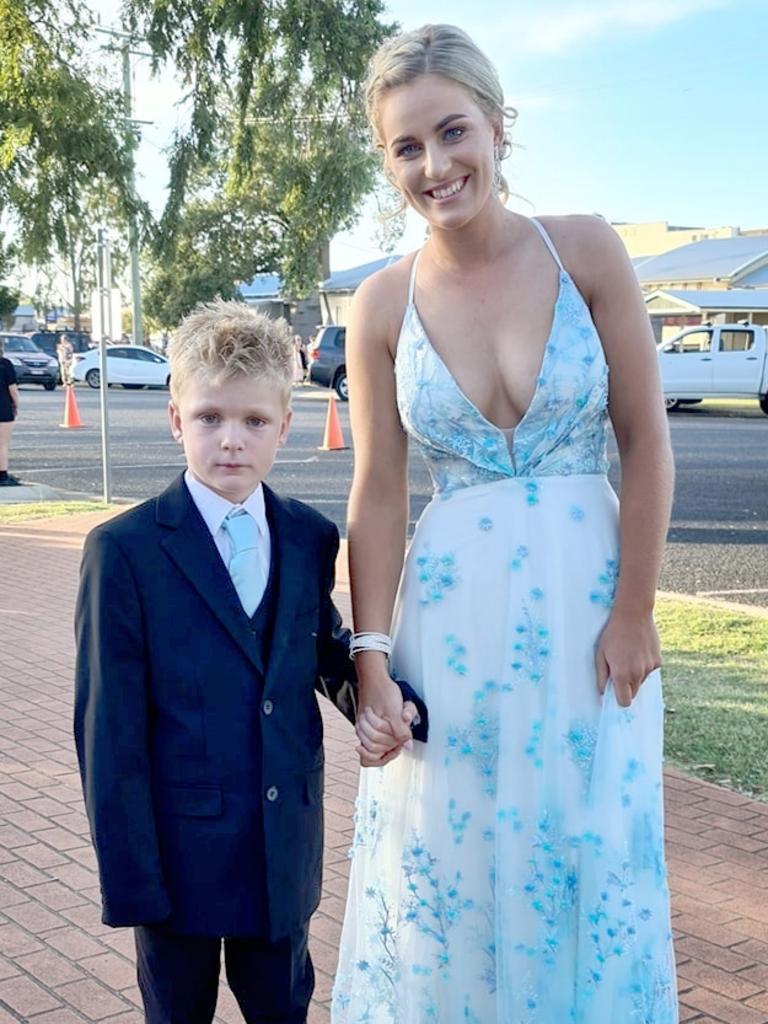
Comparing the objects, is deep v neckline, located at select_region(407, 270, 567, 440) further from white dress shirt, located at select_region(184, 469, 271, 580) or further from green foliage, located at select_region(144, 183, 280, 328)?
green foliage, located at select_region(144, 183, 280, 328)

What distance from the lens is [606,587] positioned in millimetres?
2205

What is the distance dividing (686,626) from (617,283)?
4.88 metres

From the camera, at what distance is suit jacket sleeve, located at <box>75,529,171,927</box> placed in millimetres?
2043

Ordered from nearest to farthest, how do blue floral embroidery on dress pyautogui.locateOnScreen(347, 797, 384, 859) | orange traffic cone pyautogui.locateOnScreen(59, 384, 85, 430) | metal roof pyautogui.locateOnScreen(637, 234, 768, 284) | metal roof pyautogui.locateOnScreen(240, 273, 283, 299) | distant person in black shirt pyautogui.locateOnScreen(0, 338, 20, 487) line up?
blue floral embroidery on dress pyautogui.locateOnScreen(347, 797, 384, 859) → distant person in black shirt pyautogui.locateOnScreen(0, 338, 20, 487) → orange traffic cone pyautogui.locateOnScreen(59, 384, 85, 430) → metal roof pyautogui.locateOnScreen(637, 234, 768, 284) → metal roof pyautogui.locateOnScreen(240, 273, 283, 299)

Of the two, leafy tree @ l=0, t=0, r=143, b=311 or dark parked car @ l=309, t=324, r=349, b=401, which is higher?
leafy tree @ l=0, t=0, r=143, b=311

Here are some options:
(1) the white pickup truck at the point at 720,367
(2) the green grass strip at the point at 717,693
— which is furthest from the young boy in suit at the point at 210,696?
(1) the white pickup truck at the point at 720,367

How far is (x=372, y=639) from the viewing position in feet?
7.52

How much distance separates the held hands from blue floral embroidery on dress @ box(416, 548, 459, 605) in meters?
0.18

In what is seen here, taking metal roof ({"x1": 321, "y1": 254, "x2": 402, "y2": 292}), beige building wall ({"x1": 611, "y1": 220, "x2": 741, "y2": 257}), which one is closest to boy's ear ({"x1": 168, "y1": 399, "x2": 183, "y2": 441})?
metal roof ({"x1": 321, "y1": 254, "x2": 402, "y2": 292})

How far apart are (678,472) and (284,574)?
12.3 m

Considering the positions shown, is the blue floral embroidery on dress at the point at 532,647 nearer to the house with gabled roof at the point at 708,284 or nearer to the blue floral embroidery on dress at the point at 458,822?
the blue floral embroidery on dress at the point at 458,822

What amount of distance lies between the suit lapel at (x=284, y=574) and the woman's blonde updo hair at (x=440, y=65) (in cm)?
76

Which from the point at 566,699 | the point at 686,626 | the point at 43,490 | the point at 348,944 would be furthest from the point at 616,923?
the point at 43,490

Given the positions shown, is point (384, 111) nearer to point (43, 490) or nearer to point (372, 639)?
point (372, 639)
